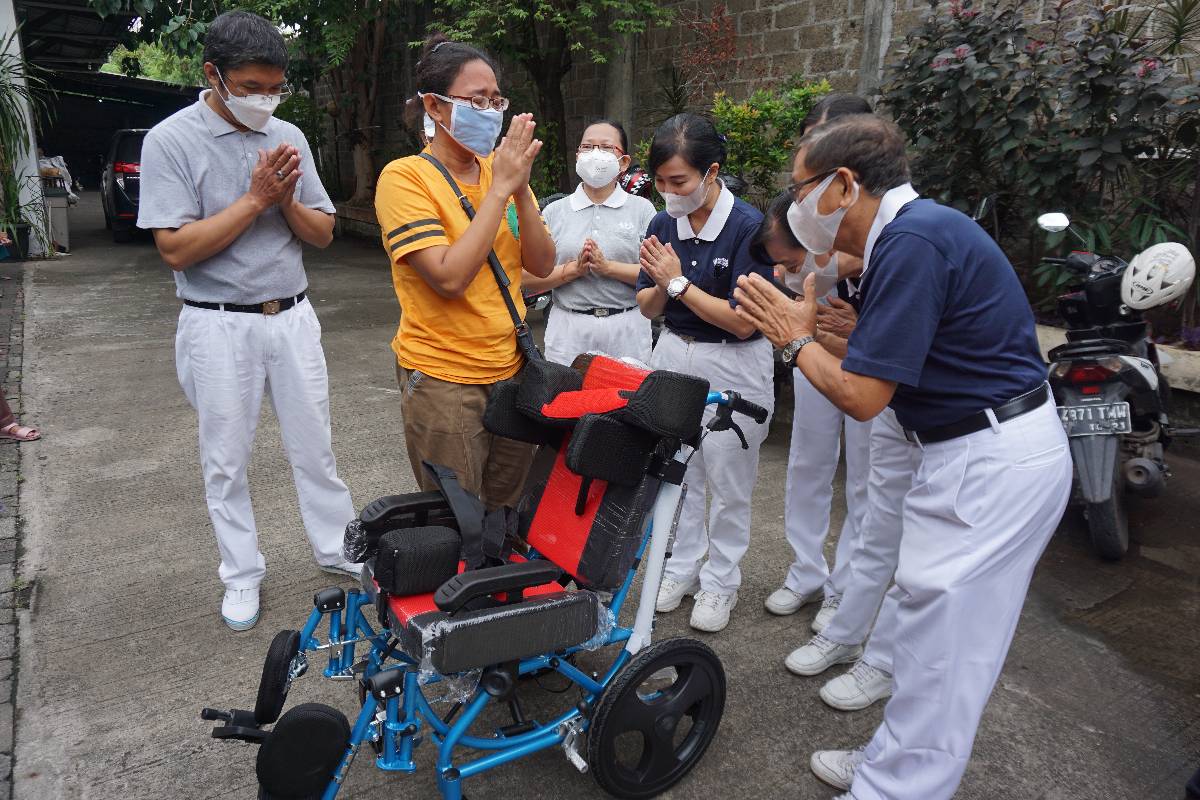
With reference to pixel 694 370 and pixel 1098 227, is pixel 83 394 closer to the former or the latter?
pixel 694 370

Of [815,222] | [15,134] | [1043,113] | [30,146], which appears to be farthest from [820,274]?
[30,146]

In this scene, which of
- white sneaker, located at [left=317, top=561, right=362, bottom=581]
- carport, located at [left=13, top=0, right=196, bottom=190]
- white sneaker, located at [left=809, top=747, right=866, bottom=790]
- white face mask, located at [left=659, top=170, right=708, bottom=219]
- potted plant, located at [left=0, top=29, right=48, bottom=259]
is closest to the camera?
white sneaker, located at [left=809, top=747, right=866, bottom=790]

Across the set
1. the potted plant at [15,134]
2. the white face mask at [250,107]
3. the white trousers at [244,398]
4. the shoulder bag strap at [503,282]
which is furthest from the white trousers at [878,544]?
the potted plant at [15,134]

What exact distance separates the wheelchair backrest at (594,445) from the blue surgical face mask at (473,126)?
0.71 meters

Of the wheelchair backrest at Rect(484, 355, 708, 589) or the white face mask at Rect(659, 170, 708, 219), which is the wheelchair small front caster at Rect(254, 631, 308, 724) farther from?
the white face mask at Rect(659, 170, 708, 219)

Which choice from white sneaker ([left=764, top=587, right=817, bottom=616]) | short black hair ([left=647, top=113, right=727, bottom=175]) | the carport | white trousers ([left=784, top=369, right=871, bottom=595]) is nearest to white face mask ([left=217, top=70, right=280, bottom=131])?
short black hair ([left=647, top=113, right=727, bottom=175])

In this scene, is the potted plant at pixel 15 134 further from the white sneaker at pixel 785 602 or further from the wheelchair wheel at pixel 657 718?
the wheelchair wheel at pixel 657 718

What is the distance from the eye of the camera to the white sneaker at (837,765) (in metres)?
2.34

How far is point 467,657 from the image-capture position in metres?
1.90

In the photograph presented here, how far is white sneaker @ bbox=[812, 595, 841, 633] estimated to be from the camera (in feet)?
10.2

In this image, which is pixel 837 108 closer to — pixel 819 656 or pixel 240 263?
pixel 819 656

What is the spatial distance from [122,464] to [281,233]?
229cm

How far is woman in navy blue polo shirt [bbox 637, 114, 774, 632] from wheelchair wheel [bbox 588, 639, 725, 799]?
70 cm

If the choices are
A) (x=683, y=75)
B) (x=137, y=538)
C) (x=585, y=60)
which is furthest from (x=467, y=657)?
(x=585, y=60)
